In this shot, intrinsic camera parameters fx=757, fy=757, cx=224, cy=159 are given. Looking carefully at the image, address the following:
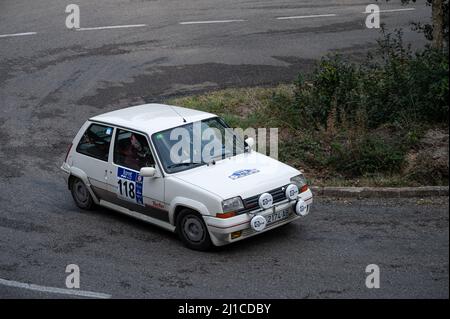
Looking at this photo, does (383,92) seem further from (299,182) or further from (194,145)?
(194,145)

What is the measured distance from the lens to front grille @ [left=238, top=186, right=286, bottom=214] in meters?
9.91

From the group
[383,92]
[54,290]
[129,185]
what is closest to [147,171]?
[129,185]

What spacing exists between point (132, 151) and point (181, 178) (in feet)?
3.64

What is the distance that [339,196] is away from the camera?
11.8 meters

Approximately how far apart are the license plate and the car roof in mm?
2069

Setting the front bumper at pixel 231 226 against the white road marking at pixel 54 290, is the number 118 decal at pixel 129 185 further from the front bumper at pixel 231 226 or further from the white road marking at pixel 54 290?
the white road marking at pixel 54 290

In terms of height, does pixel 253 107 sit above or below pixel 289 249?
above

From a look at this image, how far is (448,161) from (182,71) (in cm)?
828

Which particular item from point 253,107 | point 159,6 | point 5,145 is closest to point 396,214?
point 253,107

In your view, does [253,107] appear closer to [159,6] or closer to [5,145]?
[5,145]

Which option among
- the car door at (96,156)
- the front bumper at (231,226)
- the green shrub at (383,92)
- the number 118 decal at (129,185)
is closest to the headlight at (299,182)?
the front bumper at (231,226)

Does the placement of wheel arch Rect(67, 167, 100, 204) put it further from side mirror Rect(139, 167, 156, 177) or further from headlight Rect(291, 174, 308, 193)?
headlight Rect(291, 174, 308, 193)

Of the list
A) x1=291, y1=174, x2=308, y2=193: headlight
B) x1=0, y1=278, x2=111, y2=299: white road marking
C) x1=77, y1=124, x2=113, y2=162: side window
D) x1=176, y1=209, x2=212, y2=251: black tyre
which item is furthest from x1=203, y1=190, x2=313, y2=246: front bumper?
x1=77, y1=124, x2=113, y2=162: side window

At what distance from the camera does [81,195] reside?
1205cm
